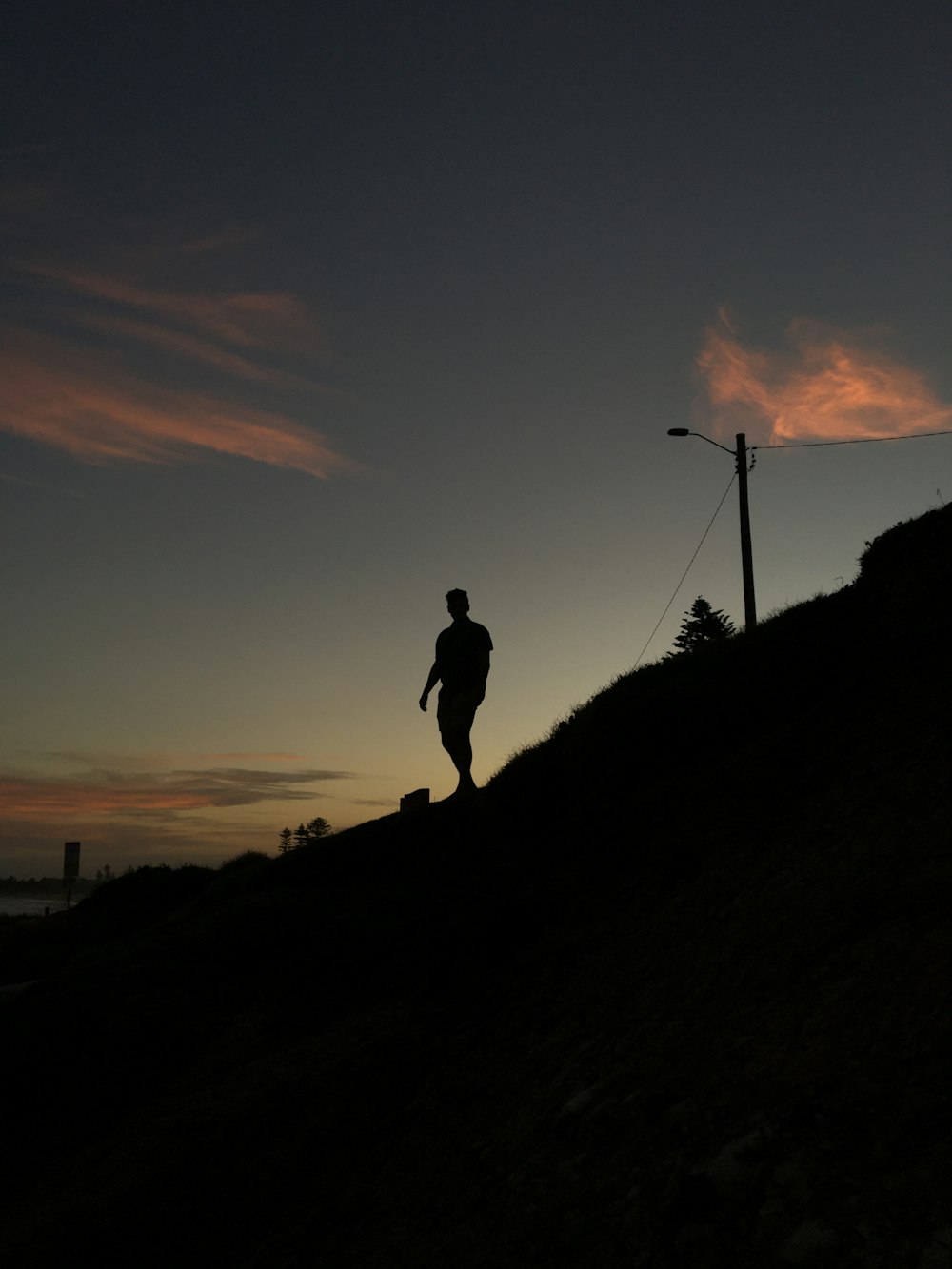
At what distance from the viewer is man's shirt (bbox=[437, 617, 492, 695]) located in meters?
12.6

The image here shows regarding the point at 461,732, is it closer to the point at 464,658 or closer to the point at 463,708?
the point at 463,708

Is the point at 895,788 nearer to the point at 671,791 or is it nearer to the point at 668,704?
the point at 671,791

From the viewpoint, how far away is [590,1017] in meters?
5.60

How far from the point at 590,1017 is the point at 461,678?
23.7 ft

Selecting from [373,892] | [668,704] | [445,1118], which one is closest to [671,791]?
[668,704]

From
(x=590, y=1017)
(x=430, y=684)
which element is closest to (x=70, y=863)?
(x=430, y=684)

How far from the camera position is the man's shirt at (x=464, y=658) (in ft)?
41.4

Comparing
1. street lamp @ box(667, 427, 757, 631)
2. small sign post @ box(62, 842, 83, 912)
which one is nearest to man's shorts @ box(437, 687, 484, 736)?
street lamp @ box(667, 427, 757, 631)

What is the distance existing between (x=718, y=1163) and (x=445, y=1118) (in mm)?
2384

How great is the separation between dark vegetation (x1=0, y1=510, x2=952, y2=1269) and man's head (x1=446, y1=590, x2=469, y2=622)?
89.4 inches

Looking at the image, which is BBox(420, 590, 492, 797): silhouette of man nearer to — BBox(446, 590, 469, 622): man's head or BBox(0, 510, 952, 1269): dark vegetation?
BBox(446, 590, 469, 622): man's head

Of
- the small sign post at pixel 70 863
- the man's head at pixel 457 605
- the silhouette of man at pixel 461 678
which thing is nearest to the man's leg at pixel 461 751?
the silhouette of man at pixel 461 678

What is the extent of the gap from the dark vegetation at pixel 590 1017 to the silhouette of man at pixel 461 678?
0.82 metres

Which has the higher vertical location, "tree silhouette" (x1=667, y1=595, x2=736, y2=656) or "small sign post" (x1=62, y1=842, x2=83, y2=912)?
"tree silhouette" (x1=667, y1=595, x2=736, y2=656)
